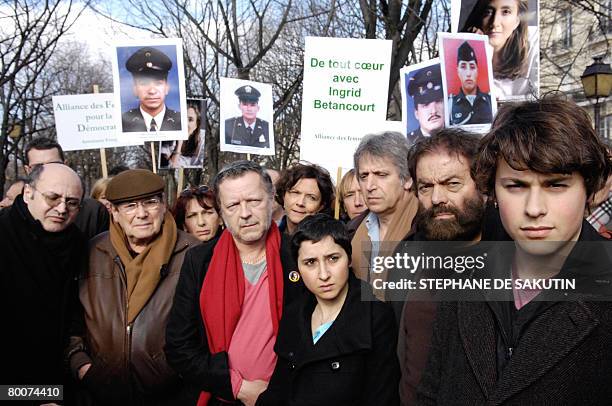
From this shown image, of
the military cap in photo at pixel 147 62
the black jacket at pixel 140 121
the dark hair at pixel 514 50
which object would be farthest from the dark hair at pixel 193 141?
the dark hair at pixel 514 50

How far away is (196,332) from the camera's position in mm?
2918

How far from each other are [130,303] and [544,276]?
88.6 inches

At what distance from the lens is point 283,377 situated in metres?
2.55

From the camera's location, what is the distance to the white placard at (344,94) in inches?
194

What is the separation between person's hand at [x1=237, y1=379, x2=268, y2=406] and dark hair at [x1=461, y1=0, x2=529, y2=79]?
4319 mm

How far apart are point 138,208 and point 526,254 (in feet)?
7.59

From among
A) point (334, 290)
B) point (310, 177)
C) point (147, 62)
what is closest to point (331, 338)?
point (334, 290)

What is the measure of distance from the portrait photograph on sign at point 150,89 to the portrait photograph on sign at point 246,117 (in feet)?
3.17

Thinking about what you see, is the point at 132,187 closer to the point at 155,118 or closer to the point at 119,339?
the point at 119,339

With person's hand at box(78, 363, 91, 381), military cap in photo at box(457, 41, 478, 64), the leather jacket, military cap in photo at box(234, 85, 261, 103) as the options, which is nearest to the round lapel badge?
the leather jacket

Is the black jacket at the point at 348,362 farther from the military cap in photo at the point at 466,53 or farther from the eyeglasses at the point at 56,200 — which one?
the military cap in photo at the point at 466,53

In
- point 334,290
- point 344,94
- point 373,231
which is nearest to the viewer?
point 334,290

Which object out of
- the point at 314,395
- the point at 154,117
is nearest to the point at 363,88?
the point at 154,117

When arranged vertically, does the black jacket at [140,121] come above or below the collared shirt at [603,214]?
above
